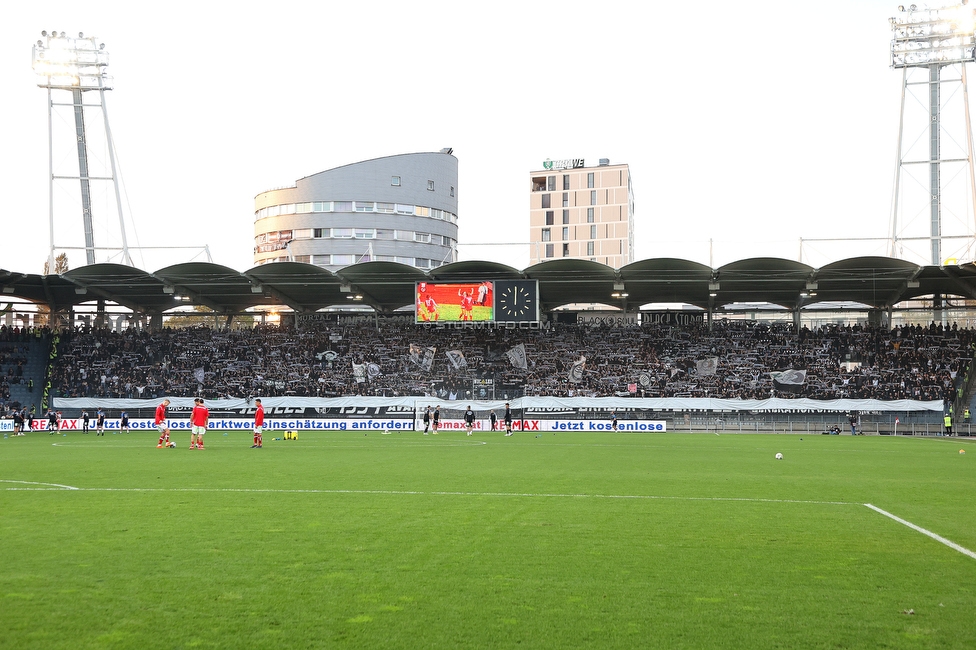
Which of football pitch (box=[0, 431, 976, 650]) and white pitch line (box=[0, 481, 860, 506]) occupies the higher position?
football pitch (box=[0, 431, 976, 650])

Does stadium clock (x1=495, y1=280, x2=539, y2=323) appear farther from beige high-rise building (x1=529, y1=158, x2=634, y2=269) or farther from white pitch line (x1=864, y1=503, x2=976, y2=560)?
beige high-rise building (x1=529, y1=158, x2=634, y2=269)

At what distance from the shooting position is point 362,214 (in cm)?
9781

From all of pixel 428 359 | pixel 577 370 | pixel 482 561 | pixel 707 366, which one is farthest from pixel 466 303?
pixel 482 561

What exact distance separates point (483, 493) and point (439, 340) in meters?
44.1

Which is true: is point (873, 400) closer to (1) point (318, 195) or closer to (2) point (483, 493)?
(2) point (483, 493)

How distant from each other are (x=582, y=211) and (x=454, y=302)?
232 feet

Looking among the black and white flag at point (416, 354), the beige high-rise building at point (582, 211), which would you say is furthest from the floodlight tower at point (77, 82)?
the beige high-rise building at point (582, 211)

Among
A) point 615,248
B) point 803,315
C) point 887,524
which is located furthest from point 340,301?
point 615,248

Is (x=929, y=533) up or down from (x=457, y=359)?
down

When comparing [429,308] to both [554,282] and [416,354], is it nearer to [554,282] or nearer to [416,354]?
[416,354]

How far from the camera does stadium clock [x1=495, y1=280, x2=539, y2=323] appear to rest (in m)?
52.8

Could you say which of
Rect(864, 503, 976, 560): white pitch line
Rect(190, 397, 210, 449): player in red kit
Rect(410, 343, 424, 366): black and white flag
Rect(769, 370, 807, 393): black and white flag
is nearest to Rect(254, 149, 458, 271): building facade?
Rect(410, 343, 424, 366): black and white flag

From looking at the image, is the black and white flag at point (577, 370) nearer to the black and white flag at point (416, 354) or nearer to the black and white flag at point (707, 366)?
the black and white flag at point (707, 366)

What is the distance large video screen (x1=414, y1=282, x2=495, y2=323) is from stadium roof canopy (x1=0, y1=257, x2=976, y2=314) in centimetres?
112
